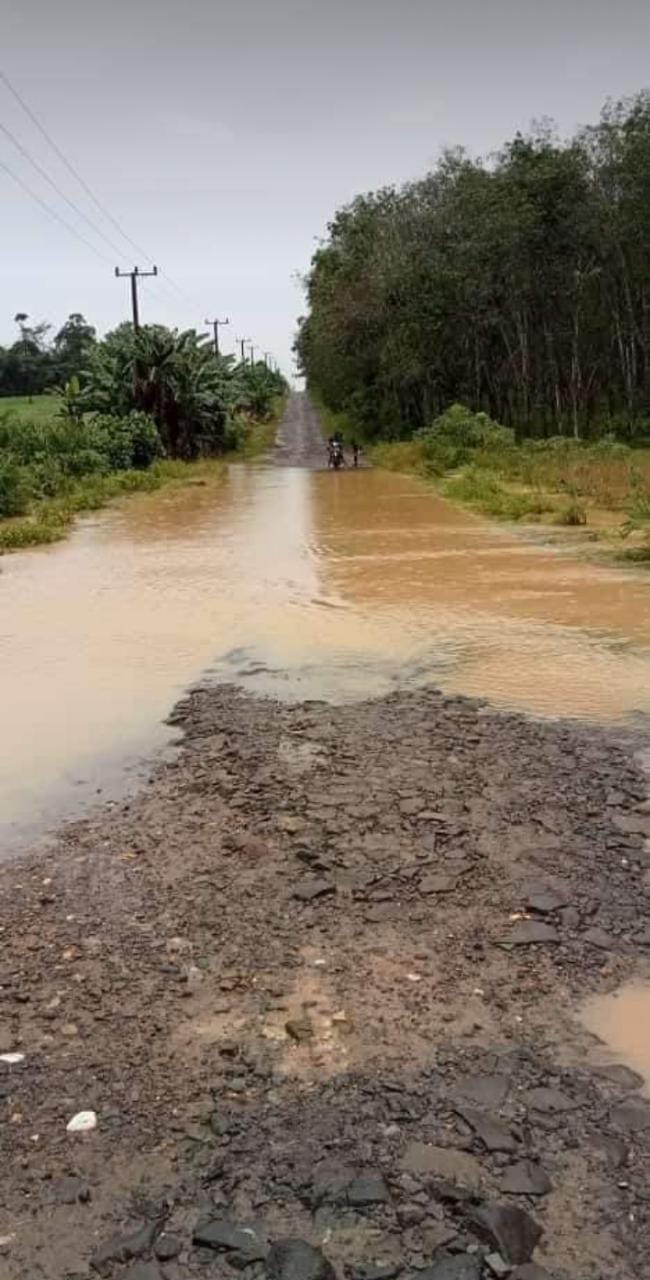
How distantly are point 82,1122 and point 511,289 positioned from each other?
108 ft

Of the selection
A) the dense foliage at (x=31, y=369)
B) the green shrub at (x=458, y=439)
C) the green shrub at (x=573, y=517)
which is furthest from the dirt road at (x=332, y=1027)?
the dense foliage at (x=31, y=369)

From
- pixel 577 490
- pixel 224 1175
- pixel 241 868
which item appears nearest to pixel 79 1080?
pixel 224 1175

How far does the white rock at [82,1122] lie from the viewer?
115 inches

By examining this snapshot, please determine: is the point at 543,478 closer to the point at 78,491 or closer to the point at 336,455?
the point at 78,491

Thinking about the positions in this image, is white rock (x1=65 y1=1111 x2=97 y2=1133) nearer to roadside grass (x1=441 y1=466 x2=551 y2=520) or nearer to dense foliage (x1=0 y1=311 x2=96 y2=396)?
roadside grass (x1=441 y1=466 x2=551 y2=520)

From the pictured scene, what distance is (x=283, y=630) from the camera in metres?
9.83

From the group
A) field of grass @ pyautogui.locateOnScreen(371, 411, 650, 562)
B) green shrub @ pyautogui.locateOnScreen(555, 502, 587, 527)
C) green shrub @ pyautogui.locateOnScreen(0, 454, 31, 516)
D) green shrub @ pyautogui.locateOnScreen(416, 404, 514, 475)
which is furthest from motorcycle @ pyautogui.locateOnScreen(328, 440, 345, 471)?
green shrub @ pyautogui.locateOnScreen(555, 502, 587, 527)

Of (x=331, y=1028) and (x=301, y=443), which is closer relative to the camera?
(x=331, y=1028)

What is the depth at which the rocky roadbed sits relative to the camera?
8.36 feet

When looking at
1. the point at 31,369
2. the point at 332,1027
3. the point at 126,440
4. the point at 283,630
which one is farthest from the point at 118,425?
the point at 31,369

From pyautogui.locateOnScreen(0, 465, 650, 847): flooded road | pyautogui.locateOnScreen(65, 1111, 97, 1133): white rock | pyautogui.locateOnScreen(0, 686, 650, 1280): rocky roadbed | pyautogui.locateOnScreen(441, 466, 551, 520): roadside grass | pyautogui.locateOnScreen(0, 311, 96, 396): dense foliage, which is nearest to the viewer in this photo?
pyautogui.locateOnScreen(0, 686, 650, 1280): rocky roadbed

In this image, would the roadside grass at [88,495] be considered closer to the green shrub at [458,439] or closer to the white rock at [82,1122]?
the green shrub at [458,439]

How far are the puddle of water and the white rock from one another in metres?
1.50

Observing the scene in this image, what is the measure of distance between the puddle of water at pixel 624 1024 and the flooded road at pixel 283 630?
9.62ft
